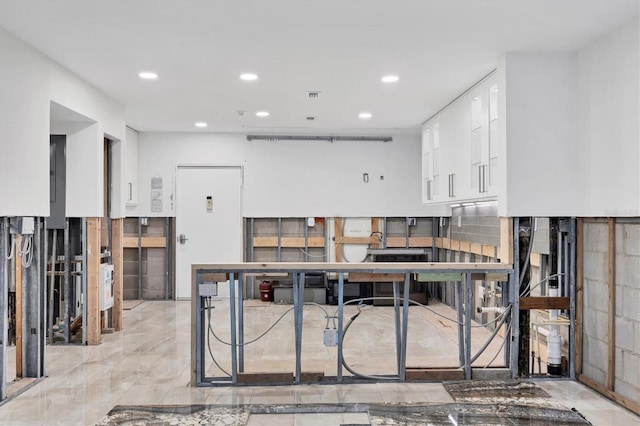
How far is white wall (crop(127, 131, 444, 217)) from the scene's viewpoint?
27.9 ft

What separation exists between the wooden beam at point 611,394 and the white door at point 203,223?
18.2ft

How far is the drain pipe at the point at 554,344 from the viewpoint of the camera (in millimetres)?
4359

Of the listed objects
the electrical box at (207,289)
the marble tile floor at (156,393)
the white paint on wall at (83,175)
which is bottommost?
the marble tile floor at (156,393)

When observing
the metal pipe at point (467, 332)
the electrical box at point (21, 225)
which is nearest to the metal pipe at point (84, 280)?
the electrical box at point (21, 225)

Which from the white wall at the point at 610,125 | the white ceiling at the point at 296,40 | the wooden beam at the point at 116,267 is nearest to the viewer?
the white ceiling at the point at 296,40

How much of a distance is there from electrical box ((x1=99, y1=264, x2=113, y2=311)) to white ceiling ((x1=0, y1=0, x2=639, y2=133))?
6.31 feet

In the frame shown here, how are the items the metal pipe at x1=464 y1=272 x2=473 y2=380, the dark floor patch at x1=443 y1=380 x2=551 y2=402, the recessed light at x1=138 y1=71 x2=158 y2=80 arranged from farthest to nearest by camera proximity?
1. the recessed light at x1=138 y1=71 x2=158 y2=80
2. the metal pipe at x1=464 y1=272 x2=473 y2=380
3. the dark floor patch at x1=443 y1=380 x2=551 y2=402

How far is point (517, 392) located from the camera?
3.87 m

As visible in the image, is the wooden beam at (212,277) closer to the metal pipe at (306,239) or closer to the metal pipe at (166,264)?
the metal pipe at (306,239)

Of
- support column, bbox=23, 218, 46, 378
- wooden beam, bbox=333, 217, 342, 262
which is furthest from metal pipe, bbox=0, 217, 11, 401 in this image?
wooden beam, bbox=333, 217, 342, 262

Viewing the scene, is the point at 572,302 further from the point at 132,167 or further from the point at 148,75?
the point at 132,167

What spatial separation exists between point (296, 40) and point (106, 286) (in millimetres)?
3453

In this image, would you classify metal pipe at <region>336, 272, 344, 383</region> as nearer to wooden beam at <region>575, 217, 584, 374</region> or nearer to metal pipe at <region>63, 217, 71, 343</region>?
wooden beam at <region>575, 217, 584, 374</region>

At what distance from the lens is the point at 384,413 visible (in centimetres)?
344
